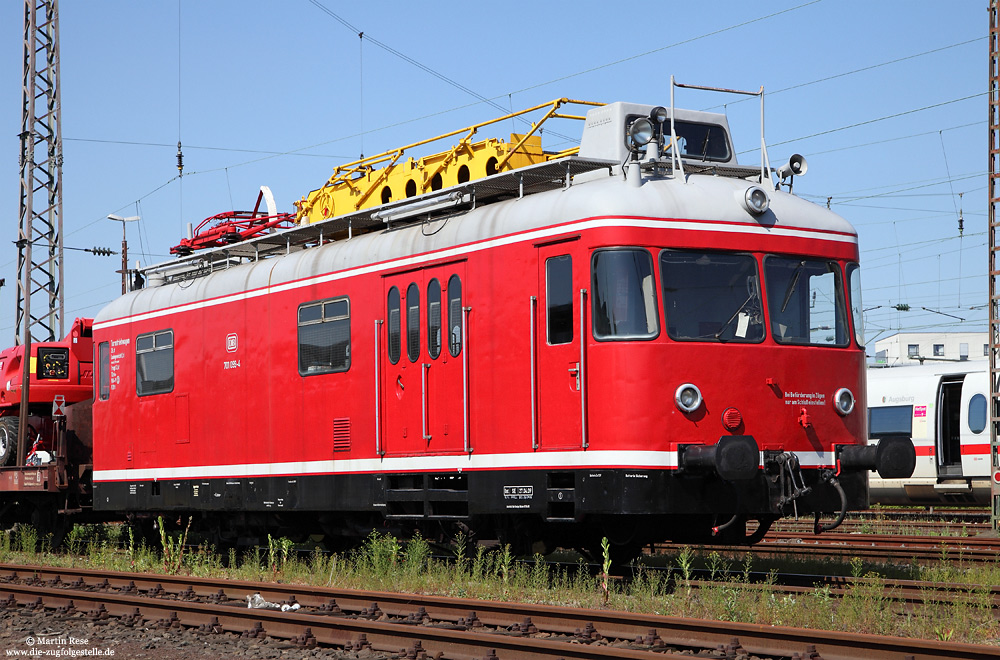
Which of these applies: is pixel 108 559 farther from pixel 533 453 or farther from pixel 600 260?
pixel 600 260

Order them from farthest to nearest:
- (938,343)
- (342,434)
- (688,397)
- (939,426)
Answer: (938,343)
(939,426)
(342,434)
(688,397)

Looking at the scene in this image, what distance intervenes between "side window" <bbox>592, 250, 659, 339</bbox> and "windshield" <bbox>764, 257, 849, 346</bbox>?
4.02 ft

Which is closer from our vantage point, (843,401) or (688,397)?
(688,397)

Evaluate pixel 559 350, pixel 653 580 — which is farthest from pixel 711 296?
pixel 653 580

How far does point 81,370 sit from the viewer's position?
21031 millimetres

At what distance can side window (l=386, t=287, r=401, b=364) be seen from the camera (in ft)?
43.0

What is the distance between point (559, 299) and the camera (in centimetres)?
1132

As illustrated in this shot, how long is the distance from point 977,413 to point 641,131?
15.1 metres

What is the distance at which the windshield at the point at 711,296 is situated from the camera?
36.2 ft

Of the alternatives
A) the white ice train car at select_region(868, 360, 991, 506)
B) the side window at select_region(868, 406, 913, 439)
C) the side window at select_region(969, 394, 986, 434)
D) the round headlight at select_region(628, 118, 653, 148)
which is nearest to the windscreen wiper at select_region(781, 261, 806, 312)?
the round headlight at select_region(628, 118, 653, 148)

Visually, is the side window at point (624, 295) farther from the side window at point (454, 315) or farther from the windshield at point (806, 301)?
the side window at point (454, 315)

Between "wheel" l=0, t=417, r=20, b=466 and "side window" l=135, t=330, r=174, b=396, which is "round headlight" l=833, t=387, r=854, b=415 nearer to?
"side window" l=135, t=330, r=174, b=396

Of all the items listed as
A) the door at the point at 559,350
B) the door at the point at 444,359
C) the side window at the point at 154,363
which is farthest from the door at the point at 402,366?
the side window at the point at 154,363

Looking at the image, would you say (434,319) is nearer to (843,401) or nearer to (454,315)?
(454,315)
